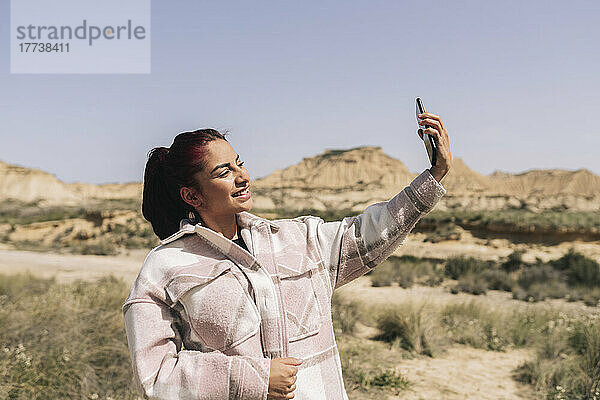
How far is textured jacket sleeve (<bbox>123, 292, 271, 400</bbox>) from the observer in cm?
143

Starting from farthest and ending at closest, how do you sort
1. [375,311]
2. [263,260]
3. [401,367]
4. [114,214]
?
[114,214] < [375,311] < [401,367] < [263,260]

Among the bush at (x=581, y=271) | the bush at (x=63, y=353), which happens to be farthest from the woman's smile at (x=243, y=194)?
the bush at (x=581, y=271)

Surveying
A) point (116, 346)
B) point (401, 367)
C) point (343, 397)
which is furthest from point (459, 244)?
point (343, 397)

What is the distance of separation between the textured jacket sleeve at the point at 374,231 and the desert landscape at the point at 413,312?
Answer: 3.34 meters

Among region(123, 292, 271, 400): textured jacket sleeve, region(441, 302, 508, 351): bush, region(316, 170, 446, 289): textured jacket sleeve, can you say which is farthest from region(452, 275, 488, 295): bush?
region(123, 292, 271, 400): textured jacket sleeve

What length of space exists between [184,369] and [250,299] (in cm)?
28

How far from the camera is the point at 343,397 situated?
176 centimetres

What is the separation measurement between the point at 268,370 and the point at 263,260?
1.20 feet

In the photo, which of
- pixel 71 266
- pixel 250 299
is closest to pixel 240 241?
pixel 250 299

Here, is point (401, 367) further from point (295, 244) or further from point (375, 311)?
point (295, 244)

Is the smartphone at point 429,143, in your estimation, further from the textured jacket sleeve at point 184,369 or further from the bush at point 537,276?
the bush at point 537,276

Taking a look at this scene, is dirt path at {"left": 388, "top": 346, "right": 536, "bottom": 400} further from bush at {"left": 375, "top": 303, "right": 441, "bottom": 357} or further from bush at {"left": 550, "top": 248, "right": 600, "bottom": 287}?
bush at {"left": 550, "top": 248, "right": 600, "bottom": 287}

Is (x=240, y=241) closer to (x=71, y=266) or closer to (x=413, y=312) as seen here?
(x=413, y=312)

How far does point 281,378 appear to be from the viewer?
1.49 metres
